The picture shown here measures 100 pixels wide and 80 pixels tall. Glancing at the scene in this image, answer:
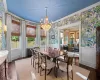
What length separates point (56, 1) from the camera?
3.27 m

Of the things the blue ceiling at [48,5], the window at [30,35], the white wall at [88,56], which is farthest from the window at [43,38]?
the white wall at [88,56]

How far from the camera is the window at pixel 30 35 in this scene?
6670mm

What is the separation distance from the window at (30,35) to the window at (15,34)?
90cm

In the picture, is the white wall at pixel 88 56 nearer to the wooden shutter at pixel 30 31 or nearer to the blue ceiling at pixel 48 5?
the blue ceiling at pixel 48 5

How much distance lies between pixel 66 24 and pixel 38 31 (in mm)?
2913

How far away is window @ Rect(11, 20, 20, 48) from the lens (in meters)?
→ 5.29

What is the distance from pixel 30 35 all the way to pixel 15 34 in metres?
1.50

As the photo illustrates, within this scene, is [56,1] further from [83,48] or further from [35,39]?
[35,39]

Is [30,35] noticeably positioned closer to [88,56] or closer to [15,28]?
[15,28]

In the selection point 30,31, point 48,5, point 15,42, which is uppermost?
point 48,5

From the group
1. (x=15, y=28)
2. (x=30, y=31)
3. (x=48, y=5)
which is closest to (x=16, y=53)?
(x=15, y=28)

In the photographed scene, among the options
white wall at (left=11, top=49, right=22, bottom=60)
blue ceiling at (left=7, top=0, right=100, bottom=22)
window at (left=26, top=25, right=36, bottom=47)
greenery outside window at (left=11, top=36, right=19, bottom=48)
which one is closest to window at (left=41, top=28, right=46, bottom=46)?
window at (left=26, top=25, right=36, bottom=47)

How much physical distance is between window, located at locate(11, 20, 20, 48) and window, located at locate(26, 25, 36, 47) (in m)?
0.90

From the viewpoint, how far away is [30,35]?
268 inches
